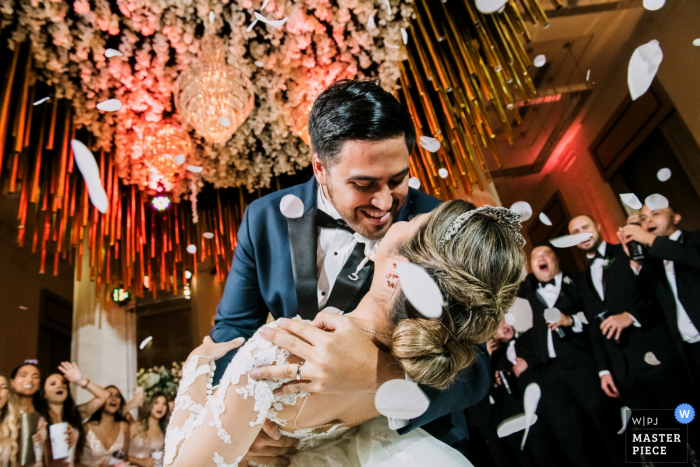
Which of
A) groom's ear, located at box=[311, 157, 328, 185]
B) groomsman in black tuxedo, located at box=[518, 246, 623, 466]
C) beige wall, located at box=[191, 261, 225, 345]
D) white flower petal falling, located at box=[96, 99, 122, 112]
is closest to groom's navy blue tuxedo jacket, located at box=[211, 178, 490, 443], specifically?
groom's ear, located at box=[311, 157, 328, 185]

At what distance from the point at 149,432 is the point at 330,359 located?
2591 mm

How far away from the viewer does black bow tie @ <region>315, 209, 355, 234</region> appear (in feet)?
4.79

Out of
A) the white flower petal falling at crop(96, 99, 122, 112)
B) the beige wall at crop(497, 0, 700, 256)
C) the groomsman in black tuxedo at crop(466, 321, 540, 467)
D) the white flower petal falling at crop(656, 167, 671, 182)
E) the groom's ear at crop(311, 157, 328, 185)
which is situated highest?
the white flower petal falling at crop(96, 99, 122, 112)

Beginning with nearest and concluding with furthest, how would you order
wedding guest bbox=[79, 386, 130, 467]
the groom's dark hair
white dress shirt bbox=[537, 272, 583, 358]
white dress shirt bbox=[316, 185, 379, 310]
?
1. the groom's dark hair
2. white dress shirt bbox=[316, 185, 379, 310]
3. white dress shirt bbox=[537, 272, 583, 358]
4. wedding guest bbox=[79, 386, 130, 467]

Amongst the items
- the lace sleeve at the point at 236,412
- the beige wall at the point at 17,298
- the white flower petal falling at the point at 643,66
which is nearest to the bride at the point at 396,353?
the lace sleeve at the point at 236,412

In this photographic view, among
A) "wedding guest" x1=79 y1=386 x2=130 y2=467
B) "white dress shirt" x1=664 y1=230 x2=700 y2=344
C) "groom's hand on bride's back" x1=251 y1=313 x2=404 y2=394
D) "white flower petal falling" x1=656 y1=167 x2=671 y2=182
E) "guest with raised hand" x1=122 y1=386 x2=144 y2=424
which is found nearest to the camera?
"groom's hand on bride's back" x1=251 y1=313 x2=404 y2=394

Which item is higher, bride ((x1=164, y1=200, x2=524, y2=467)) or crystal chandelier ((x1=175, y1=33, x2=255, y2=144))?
crystal chandelier ((x1=175, y1=33, x2=255, y2=144))

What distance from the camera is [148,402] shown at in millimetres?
3059

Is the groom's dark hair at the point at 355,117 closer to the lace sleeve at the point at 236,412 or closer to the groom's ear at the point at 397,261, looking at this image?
the groom's ear at the point at 397,261

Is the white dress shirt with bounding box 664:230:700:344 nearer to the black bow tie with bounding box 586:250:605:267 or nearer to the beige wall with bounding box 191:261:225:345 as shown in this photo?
the black bow tie with bounding box 586:250:605:267

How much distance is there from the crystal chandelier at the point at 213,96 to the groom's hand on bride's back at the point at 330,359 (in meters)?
1.92

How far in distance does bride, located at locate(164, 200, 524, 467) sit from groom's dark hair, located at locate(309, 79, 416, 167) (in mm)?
273

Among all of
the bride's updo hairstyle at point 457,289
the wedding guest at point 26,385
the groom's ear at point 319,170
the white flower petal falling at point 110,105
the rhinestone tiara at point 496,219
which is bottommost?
the bride's updo hairstyle at point 457,289

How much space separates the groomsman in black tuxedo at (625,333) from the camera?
1.83m
